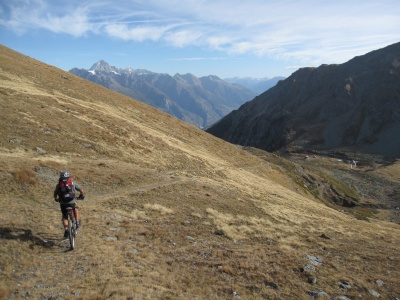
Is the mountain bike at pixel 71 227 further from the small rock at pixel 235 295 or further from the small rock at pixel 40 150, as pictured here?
the small rock at pixel 40 150

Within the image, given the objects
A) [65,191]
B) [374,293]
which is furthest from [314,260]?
[65,191]

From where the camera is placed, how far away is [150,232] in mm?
18438

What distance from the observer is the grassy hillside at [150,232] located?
41.9 ft

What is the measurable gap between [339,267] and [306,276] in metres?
3.23

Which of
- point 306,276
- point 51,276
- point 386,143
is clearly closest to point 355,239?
point 306,276

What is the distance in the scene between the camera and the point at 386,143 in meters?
A: 169

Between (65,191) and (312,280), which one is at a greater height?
(65,191)

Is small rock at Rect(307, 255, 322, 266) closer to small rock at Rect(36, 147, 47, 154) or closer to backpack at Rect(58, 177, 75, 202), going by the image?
backpack at Rect(58, 177, 75, 202)

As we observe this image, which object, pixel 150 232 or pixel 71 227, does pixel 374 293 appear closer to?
pixel 150 232

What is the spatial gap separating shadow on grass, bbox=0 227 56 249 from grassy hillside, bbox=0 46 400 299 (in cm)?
5

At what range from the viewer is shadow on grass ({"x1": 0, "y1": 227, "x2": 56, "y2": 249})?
555 inches

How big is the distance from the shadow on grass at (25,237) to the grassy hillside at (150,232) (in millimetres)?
47

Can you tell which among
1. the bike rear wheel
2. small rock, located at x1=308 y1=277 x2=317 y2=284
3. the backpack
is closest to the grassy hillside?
small rock, located at x1=308 y1=277 x2=317 y2=284

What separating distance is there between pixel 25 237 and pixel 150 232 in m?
6.43
